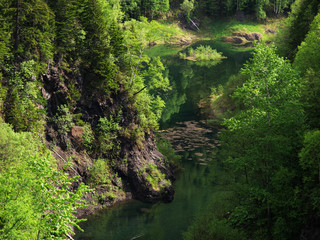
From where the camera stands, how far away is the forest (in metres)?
A: 23.8

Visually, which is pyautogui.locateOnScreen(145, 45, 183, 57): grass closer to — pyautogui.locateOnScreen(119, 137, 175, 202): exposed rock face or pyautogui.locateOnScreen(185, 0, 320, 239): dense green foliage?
pyautogui.locateOnScreen(119, 137, 175, 202): exposed rock face

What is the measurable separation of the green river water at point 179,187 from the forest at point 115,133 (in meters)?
2.19

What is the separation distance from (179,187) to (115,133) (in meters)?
12.4

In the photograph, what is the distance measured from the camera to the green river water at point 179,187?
127 feet

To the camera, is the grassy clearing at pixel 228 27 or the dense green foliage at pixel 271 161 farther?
the grassy clearing at pixel 228 27

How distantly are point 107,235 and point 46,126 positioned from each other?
1486 centimetres

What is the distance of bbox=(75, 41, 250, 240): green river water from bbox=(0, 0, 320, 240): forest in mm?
2188

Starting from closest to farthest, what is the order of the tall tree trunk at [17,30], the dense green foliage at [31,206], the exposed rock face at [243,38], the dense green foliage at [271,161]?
1. the dense green foliage at [31,206]
2. the dense green foliage at [271,161]
3. the tall tree trunk at [17,30]
4. the exposed rock face at [243,38]

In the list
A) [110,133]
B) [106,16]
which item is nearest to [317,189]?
[110,133]

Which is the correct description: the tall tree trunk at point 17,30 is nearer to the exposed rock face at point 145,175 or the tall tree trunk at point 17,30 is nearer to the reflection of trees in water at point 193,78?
the exposed rock face at point 145,175

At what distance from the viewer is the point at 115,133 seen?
159ft

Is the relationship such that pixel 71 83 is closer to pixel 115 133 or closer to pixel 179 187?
pixel 115 133

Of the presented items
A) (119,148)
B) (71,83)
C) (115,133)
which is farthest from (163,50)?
(71,83)

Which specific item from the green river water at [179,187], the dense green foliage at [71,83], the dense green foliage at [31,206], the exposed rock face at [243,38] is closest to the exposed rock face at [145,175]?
the dense green foliage at [71,83]
